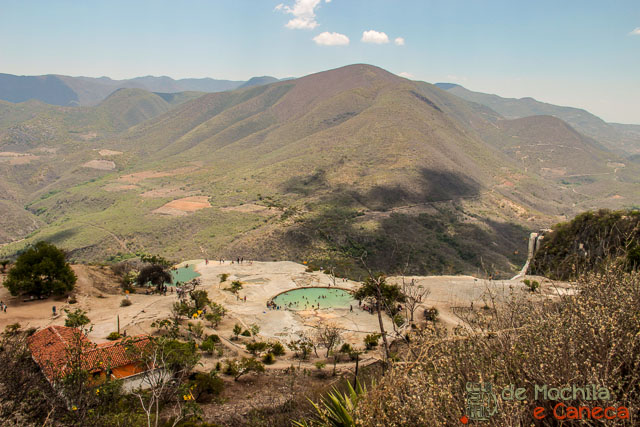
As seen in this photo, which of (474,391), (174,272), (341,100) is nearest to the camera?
(474,391)

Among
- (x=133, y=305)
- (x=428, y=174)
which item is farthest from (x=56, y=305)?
(x=428, y=174)

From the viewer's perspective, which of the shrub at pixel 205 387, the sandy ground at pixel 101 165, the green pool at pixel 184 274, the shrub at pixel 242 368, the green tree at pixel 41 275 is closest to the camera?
the shrub at pixel 205 387

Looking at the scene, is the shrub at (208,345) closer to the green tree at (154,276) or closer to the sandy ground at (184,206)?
the green tree at (154,276)

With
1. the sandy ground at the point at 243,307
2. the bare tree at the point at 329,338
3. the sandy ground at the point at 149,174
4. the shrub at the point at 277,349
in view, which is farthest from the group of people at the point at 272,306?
the sandy ground at the point at 149,174

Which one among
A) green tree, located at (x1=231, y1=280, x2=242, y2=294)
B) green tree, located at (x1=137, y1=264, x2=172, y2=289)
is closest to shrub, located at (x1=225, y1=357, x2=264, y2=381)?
green tree, located at (x1=231, y1=280, x2=242, y2=294)

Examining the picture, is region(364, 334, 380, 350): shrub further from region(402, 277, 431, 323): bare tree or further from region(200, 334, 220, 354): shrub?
region(200, 334, 220, 354): shrub

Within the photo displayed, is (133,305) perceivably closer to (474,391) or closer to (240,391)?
(240,391)
